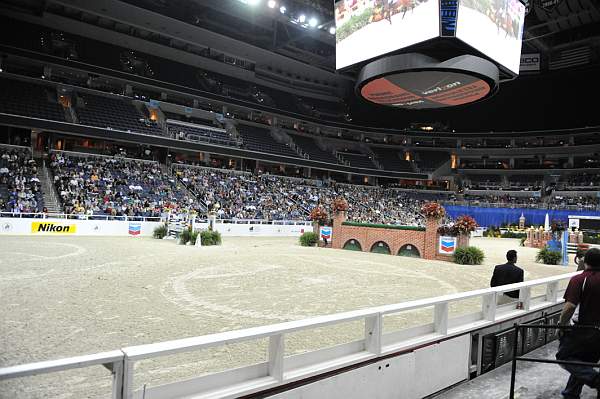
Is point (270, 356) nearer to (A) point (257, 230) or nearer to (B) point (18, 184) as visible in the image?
(B) point (18, 184)

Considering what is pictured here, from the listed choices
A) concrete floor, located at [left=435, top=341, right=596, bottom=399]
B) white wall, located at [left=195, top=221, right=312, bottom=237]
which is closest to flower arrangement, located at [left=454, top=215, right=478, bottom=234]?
concrete floor, located at [left=435, top=341, right=596, bottom=399]

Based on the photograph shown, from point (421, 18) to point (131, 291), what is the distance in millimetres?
17450

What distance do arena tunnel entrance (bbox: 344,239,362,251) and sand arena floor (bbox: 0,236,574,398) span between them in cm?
579

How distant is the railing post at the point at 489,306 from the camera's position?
6.08 meters

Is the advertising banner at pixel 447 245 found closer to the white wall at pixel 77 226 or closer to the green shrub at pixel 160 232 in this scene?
the green shrub at pixel 160 232

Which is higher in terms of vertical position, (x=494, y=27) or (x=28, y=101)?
(x=494, y=27)

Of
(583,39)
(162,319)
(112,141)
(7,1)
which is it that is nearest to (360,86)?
(162,319)

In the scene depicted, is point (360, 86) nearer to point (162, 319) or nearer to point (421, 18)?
point (421, 18)

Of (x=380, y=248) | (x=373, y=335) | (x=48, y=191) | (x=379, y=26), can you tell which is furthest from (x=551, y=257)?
(x=48, y=191)

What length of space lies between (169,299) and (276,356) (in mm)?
5848

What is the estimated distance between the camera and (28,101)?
115 ft

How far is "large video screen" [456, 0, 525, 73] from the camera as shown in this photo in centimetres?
1936

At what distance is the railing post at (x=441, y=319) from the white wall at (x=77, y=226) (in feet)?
79.8

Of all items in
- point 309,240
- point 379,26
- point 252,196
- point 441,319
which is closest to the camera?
point 441,319
